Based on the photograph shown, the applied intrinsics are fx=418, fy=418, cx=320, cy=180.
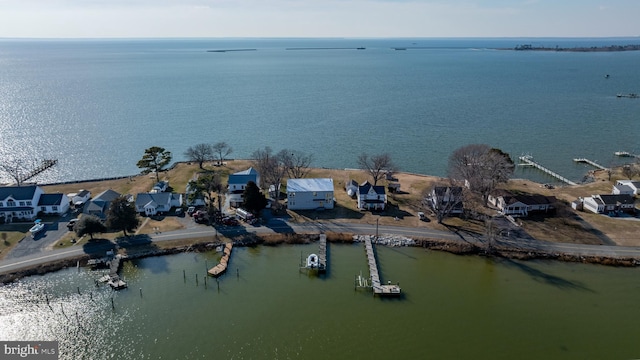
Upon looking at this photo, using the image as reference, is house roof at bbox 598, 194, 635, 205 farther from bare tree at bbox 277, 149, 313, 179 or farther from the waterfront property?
the waterfront property

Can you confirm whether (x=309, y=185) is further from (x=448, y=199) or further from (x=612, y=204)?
(x=612, y=204)

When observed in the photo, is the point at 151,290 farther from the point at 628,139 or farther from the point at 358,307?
the point at 628,139

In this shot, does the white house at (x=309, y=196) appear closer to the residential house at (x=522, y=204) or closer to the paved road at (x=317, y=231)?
the paved road at (x=317, y=231)

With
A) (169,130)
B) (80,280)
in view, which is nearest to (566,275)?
(80,280)

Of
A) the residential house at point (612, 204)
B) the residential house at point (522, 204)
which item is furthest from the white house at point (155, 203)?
the residential house at point (612, 204)

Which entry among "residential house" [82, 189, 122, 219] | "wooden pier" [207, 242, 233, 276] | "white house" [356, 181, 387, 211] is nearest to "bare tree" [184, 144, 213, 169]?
"residential house" [82, 189, 122, 219]

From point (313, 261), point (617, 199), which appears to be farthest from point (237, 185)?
point (617, 199)
